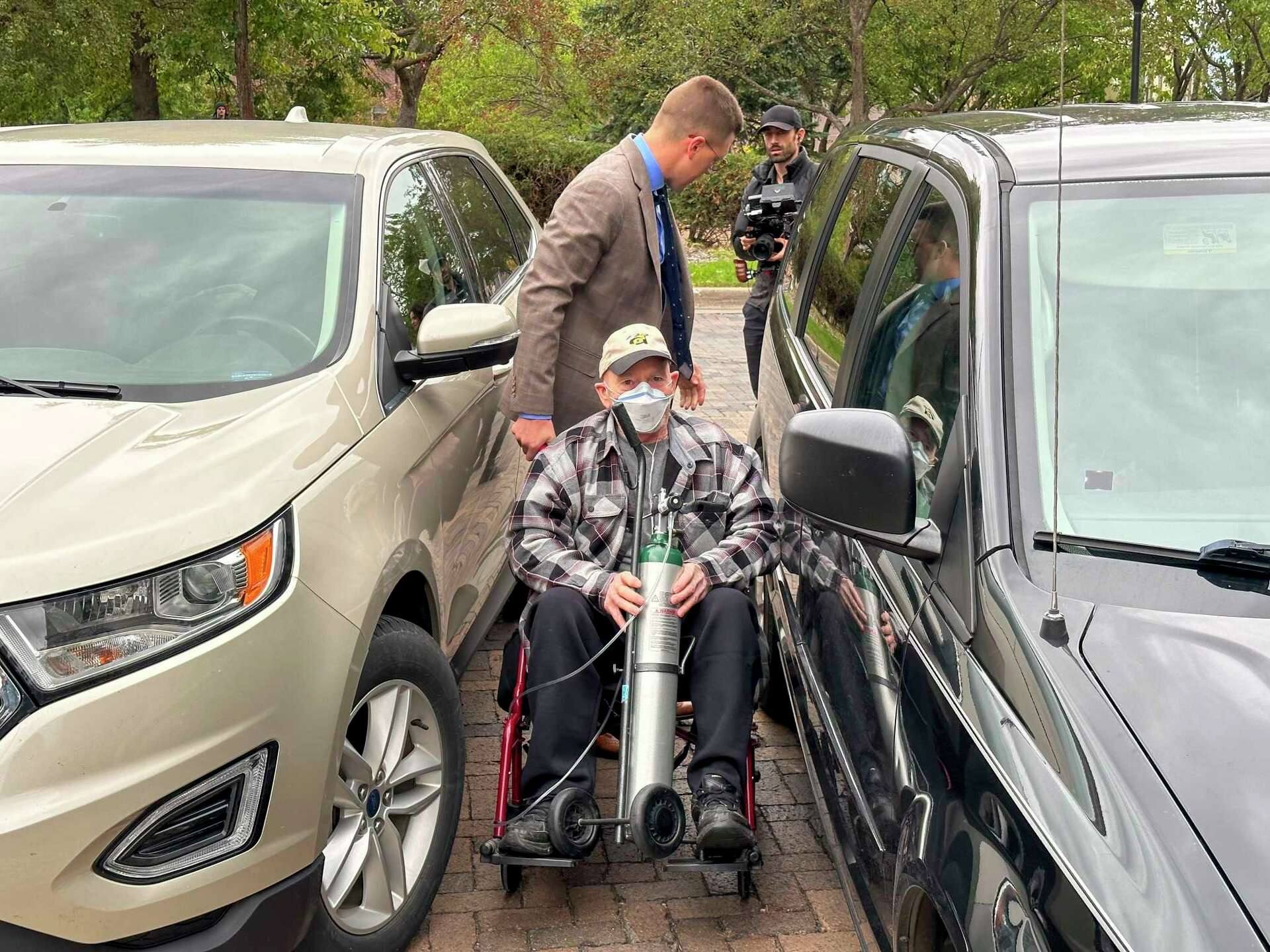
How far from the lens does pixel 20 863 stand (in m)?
2.28

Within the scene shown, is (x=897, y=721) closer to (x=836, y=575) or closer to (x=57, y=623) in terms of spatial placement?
(x=836, y=575)

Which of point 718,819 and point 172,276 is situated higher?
point 172,276

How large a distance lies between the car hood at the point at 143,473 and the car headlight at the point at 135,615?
3 centimetres

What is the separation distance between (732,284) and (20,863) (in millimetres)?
14778

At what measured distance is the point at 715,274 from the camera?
17.9 m

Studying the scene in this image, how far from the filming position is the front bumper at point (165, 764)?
2.30 metres

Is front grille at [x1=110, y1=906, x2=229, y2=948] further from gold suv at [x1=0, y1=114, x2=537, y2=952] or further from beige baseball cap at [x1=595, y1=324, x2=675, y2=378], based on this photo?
beige baseball cap at [x1=595, y1=324, x2=675, y2=378]

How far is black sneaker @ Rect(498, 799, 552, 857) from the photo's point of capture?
10.8 ft

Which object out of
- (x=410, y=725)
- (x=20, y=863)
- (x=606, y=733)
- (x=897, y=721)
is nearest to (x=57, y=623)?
(x=20, y=863)

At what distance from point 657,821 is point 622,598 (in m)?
0.53

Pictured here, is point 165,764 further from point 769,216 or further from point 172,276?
point 769,216

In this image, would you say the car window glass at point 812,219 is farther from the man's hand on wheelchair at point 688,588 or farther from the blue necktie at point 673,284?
the man's hand on wheelchair at point 688,588

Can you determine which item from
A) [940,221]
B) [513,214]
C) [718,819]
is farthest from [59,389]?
[513,214]

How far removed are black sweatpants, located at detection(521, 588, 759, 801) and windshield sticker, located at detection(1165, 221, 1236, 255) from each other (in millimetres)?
1315
